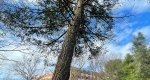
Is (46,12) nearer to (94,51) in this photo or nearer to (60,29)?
(60,29)

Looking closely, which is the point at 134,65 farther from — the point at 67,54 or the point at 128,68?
the point at 67,54

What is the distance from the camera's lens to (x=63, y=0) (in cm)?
813

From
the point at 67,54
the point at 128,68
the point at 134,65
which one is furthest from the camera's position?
the point at 128,68

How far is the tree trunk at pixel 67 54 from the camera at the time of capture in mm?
7511

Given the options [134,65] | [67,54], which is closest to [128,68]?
[134,65]

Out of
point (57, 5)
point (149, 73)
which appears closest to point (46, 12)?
point (57, 5)

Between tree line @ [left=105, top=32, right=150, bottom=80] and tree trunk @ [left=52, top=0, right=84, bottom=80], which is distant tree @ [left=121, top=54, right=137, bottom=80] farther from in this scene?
tree trunk @ [left=52, top=0, right=84, bottom=80]

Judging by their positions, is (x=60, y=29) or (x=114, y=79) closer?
(x=60, y=29)

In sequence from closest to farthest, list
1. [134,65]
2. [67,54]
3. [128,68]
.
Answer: [67,54]
[134,65]
[128,68]

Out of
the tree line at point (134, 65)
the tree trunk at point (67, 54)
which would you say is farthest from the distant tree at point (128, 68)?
the tree trunk at point (67, 54)

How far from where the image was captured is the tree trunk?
24.6 feet

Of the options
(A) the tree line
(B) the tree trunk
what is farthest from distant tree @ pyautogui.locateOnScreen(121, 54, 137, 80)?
(B) the tree trunk

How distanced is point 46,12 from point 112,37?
2389mm

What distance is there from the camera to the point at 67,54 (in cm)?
778
